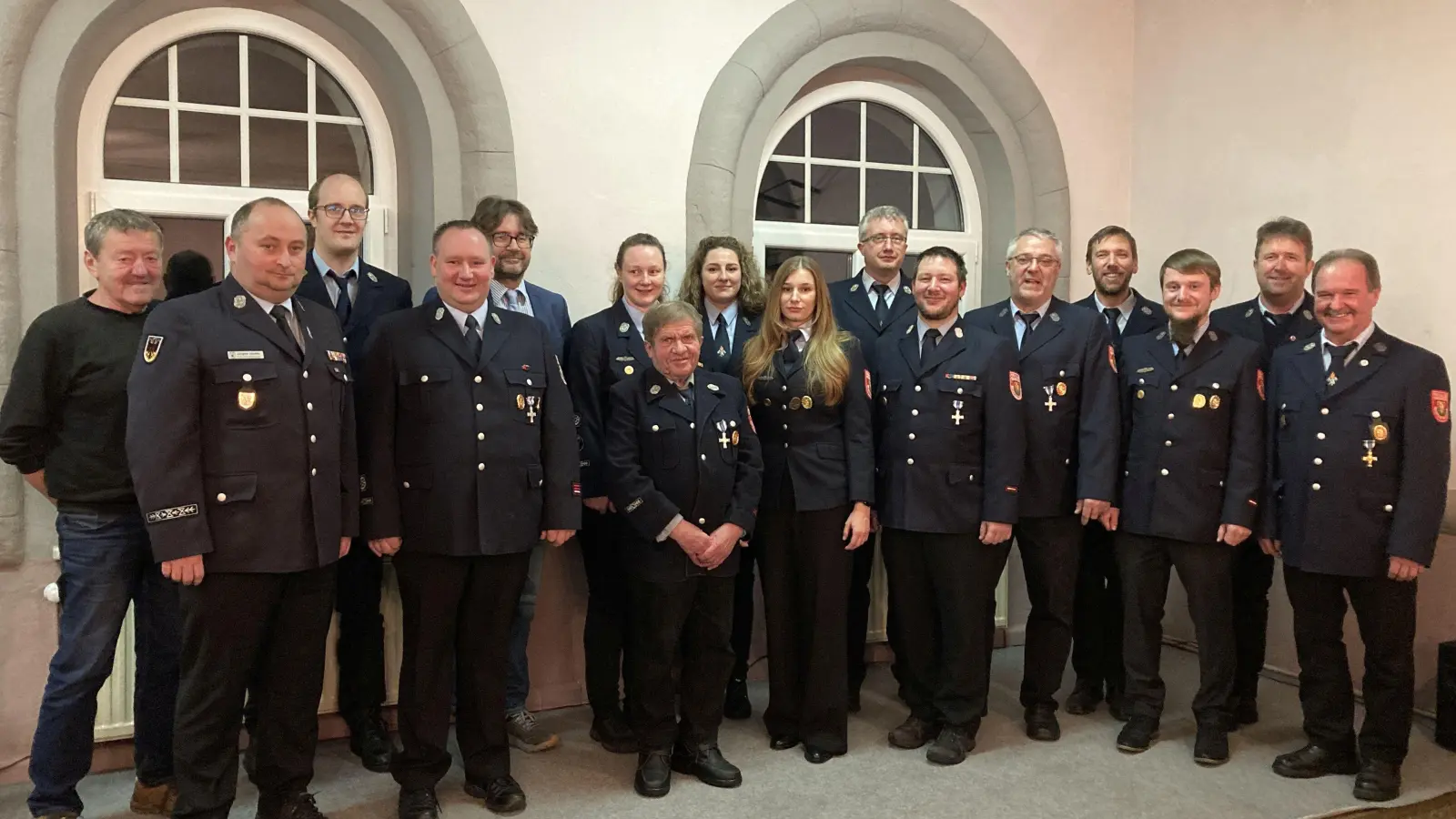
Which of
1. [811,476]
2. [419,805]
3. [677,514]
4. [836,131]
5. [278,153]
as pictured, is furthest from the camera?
[836,131]

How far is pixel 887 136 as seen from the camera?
4922 mm

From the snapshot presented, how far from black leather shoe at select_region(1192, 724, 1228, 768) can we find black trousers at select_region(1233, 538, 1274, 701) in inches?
14.5

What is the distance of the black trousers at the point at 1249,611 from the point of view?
368 cm

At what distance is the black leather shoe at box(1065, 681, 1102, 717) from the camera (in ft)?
12.6

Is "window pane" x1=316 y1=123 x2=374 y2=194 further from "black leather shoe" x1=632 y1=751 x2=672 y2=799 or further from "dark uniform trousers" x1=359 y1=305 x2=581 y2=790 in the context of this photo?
"black leather shoe" x1=632 y1=751 x2=672 y2=799

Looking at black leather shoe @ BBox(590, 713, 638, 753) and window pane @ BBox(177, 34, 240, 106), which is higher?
window pane @ BBox(177, 34, 240, 106)

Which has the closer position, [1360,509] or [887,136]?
[1360,509]

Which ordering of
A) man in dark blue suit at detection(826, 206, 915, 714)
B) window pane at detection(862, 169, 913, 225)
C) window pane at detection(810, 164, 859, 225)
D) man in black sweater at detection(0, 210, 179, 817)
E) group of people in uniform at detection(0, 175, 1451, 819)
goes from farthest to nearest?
window pane at detection(862, 169, 913, 225) < window pane at detection(810, 164, 859, 225) < man in dark blue suit at detection(826, 206, 915, 714) < man in black sweater at detection(0, 210, 179, 817) < group of people in uniform at detection(0, 175, 1451, 819)

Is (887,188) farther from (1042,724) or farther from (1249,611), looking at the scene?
(1042,724)

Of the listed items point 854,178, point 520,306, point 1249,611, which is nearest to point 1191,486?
point 1249,611

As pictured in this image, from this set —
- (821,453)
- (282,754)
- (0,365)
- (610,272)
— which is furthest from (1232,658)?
(0,365)

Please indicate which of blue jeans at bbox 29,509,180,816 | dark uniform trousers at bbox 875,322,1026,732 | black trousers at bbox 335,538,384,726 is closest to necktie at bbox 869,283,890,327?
dark uniform trousers at bbox 875,322,1026,732

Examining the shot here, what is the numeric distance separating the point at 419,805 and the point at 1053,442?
7.53 feet

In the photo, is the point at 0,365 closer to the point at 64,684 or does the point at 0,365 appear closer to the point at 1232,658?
the point at 64,684
